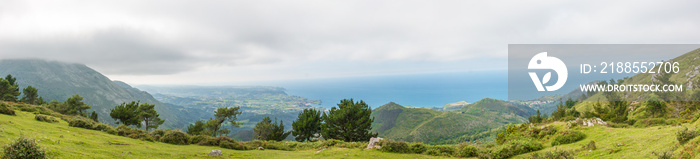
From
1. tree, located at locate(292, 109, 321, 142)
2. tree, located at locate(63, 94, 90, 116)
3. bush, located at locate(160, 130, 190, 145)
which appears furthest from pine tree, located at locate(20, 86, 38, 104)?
bush, located at locate(160, 130, 190, 145)

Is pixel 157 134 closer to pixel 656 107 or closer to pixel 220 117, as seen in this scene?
pixel 220 117

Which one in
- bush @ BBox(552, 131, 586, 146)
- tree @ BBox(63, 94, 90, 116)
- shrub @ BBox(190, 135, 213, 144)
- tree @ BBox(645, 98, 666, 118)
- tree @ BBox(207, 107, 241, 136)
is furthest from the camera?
tree @ BBox(207, 107, 241, 136)

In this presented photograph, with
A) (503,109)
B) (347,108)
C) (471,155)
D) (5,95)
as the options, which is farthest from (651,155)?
(503,109)

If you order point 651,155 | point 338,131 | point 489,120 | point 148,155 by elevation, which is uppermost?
point 651,155

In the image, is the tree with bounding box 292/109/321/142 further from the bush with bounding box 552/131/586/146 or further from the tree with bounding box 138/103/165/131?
the bush with bounding box 552/131/586/146

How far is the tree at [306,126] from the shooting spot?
130ft

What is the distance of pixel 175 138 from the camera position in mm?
19281

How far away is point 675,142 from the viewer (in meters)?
10.0

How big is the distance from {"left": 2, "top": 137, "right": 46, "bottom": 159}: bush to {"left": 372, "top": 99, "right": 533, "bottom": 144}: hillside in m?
122

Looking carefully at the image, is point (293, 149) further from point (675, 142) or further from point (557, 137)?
point (675, 142)

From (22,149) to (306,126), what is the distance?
108 feet

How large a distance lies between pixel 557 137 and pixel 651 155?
9258mm

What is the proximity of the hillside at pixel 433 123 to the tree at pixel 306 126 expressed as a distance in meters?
87.8

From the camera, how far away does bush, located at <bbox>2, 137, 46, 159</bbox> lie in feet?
24.6
